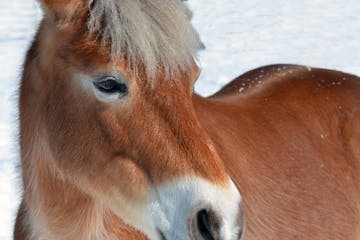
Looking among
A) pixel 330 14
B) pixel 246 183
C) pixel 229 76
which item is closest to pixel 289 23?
pixel 330 14

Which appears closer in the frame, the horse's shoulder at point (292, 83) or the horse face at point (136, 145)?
the horse face at point (136, 145)

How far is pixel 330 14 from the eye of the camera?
1503 centimetres

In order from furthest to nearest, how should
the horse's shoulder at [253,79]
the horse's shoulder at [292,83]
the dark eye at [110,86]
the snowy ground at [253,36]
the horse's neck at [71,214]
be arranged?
the snowy ground at [253,36], the horse's shoulder at [253,79], the horse's shoulder at [292,83], the horse's neck at [71,214], the dark eye at [110,86]

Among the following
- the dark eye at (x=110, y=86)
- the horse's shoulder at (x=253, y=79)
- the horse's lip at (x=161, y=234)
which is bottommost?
the horse's shoulder at (x=253, y=79)

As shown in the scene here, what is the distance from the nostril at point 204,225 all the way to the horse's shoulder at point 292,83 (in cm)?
196

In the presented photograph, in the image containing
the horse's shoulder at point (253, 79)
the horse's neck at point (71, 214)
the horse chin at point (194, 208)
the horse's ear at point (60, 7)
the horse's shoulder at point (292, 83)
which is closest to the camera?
the horse chin at point (194, 208)

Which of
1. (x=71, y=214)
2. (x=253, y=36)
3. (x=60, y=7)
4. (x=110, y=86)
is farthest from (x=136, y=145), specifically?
(x=253, y=36)

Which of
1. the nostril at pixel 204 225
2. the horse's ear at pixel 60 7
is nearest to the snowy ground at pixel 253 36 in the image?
the horse's ear at pixel 60 7

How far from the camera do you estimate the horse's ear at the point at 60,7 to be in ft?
10.8

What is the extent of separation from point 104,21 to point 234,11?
1256 cm

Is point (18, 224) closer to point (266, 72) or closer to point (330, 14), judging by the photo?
point (266, 72)

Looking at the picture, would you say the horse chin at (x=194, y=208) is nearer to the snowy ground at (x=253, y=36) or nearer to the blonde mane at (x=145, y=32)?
the blonde mane at (x=145, y=32)

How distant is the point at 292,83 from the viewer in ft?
16.6

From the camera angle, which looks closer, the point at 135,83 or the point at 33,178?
the point at 135,83
